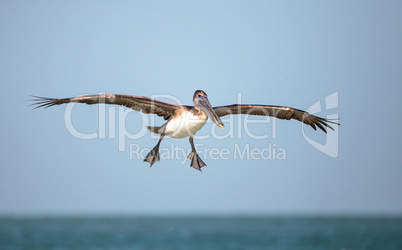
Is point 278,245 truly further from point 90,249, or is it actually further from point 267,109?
point 267,109

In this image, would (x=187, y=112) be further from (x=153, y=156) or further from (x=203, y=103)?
(x=153, y=156)

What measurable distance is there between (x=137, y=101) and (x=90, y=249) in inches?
935

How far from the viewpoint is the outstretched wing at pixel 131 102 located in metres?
12.7

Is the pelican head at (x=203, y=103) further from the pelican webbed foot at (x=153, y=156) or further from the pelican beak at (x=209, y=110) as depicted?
the pelican webbed foot at (x=153, y=156)

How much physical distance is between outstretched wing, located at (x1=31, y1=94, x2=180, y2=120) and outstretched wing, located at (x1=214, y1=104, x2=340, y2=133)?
1124 millimetres

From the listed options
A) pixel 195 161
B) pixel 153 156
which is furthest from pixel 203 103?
pixel 195 161

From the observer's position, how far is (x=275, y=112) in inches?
584

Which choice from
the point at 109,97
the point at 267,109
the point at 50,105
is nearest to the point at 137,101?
the point at 109,97

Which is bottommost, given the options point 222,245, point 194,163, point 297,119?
point 222,245

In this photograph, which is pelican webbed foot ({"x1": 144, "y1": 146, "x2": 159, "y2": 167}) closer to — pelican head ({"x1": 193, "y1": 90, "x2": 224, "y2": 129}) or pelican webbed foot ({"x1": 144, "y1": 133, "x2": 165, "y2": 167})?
pelican webbed foot ({"x1": 144, "y1": 133, "x2": 165, "y2": 167})

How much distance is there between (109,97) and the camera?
1294 cm

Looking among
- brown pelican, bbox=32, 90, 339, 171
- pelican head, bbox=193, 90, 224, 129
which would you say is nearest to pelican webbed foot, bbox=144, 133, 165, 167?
brown pelican, bbox=32, 90, 339, 171

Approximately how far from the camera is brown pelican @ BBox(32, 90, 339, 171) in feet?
42.7

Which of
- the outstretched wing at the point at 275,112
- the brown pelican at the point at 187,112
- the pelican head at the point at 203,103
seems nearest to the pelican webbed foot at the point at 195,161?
the brown pelican at the point at 187,112
